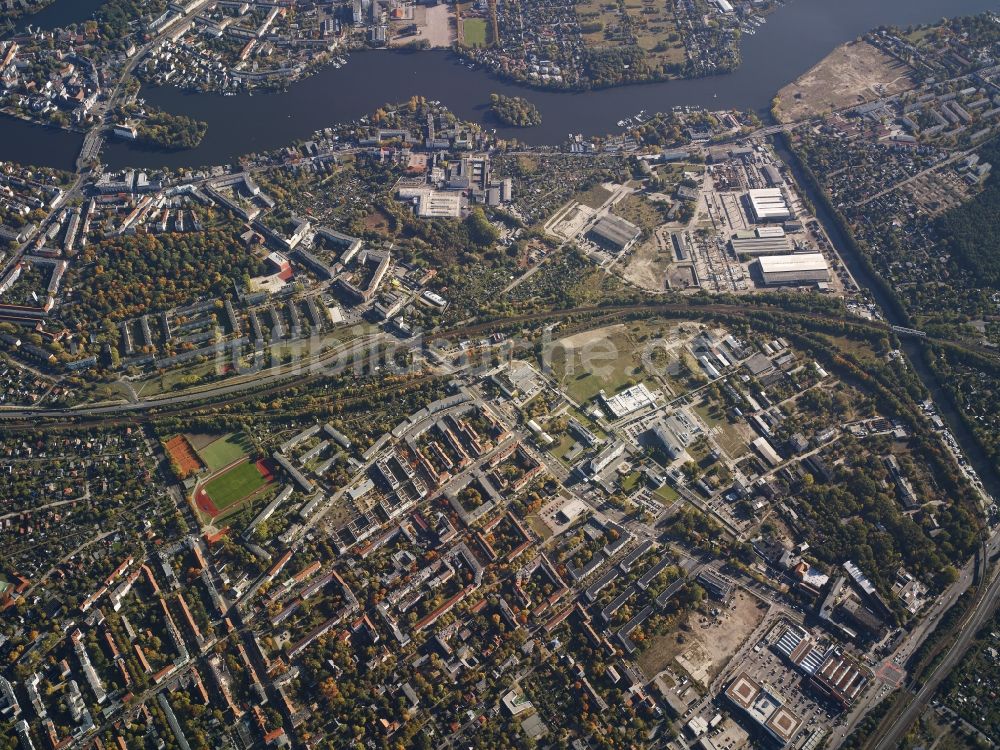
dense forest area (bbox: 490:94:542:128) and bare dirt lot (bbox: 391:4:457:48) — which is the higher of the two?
bare dirt lot (bbox: 391:4:457:48)

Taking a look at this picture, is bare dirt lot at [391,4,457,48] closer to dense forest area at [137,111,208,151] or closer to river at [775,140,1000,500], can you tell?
dense forest area at [137,111,208,151]

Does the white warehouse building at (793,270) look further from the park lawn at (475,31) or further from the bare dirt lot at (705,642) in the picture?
the park lawn at (475,31)

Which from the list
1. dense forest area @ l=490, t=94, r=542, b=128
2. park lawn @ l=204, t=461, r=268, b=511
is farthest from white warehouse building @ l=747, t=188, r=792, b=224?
park lawn @ l=204, t=461, r=268, b=511

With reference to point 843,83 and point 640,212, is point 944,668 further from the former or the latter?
point 843,83

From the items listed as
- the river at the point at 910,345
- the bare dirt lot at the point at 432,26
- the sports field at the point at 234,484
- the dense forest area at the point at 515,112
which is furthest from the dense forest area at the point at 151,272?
the river at the point at 910,345

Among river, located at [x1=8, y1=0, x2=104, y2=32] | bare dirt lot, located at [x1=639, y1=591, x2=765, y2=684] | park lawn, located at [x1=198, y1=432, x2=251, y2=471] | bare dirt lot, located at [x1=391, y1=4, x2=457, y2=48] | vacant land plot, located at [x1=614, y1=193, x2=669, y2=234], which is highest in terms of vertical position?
river, located at [x1=8, y1=0, x2=104, y2=32]

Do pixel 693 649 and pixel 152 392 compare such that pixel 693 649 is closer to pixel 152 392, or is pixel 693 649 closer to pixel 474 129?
pixel 152 392

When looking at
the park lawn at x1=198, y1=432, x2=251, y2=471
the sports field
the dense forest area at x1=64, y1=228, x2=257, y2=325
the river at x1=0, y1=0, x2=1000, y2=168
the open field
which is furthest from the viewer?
the river at x1=0, y1=0, x2=1000, y2=168
